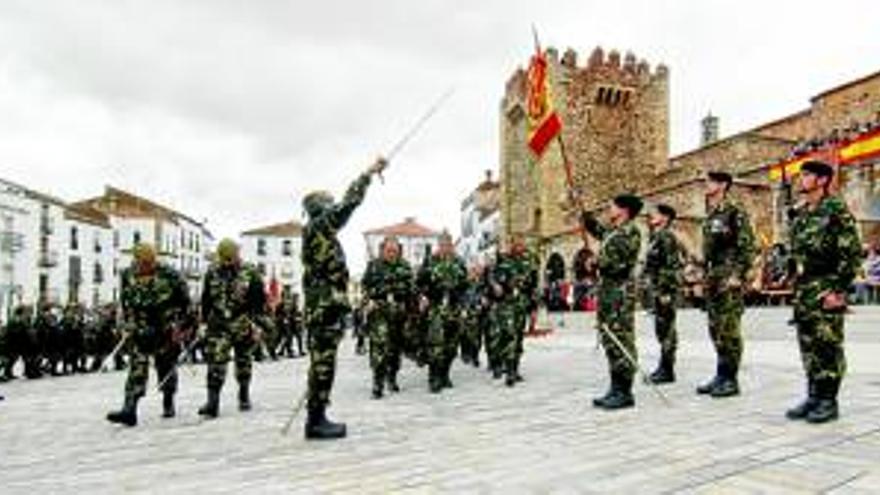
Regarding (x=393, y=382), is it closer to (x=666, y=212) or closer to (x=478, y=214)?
(x=666, y=212)

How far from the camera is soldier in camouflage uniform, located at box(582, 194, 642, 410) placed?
8.47m

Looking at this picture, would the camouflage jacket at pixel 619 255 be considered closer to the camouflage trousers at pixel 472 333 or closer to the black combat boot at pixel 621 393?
the black combat boot at pixel 621 393

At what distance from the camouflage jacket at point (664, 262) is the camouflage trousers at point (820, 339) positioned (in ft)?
9.09

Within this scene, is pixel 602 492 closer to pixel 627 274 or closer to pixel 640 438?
pixel 640 438

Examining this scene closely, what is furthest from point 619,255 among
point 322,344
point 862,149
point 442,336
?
point 862,149

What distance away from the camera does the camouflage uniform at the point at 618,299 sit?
8484 mm

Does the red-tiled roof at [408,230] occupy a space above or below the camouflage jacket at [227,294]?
above

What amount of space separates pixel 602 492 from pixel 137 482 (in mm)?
2706

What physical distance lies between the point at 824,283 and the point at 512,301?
4.48 meters

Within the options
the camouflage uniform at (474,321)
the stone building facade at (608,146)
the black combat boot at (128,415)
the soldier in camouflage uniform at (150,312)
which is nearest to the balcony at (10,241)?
the stone building facade at (608,146)

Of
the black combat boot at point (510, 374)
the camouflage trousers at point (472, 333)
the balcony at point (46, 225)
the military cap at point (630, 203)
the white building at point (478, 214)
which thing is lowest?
the black combat boot at point (510, 374)

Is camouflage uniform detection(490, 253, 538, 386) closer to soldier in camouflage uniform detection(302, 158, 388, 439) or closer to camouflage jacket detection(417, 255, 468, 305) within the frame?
camouflage jacket detection(417, 255, 468, 305)

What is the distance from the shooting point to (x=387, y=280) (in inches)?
430

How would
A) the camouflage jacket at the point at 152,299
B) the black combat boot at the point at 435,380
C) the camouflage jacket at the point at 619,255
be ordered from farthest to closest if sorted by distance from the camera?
the black combat boot at the point at 435,380 → the camouflage jacket at the point at 152,299 → the camouflage jacket at the point at 619,255
